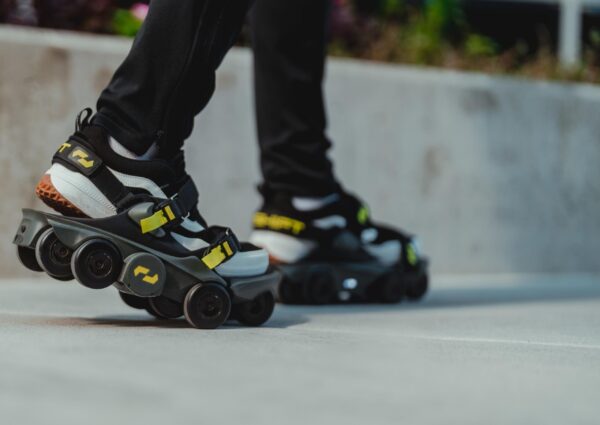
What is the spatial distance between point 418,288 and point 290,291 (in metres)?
0.48

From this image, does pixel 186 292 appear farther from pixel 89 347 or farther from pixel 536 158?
pixel 536 158

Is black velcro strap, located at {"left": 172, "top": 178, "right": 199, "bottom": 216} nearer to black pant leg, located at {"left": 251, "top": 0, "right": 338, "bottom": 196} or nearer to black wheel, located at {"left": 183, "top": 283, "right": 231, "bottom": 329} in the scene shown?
black wheel, located at {"left": 183, "top": 283, "right": 231, "bottom": 329}

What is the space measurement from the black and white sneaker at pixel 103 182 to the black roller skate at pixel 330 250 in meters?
0.88

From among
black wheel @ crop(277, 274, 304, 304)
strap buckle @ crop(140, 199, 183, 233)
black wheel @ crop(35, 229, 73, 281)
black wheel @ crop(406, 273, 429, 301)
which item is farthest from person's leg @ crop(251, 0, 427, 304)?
black wheel @ crop(35, 229, 73, 281)

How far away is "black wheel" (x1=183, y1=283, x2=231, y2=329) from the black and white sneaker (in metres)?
0.08

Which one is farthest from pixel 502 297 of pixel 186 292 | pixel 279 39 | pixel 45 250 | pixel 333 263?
pixel 45 250

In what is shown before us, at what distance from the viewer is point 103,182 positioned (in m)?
1.84

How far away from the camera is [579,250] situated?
443 cm

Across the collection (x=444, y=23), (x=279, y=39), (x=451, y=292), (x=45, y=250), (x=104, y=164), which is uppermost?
(x=444, y=23)

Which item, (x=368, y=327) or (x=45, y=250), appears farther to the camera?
(x=368, y=327)

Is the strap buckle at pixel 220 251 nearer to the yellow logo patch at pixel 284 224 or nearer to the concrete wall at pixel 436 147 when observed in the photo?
the yellow logo patch at pixel 284 224

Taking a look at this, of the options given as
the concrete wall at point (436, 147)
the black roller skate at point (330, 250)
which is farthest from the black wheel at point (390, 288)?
the concrete wall at point (436, 147)

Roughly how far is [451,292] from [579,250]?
1133mm

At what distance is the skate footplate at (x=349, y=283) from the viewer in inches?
109
